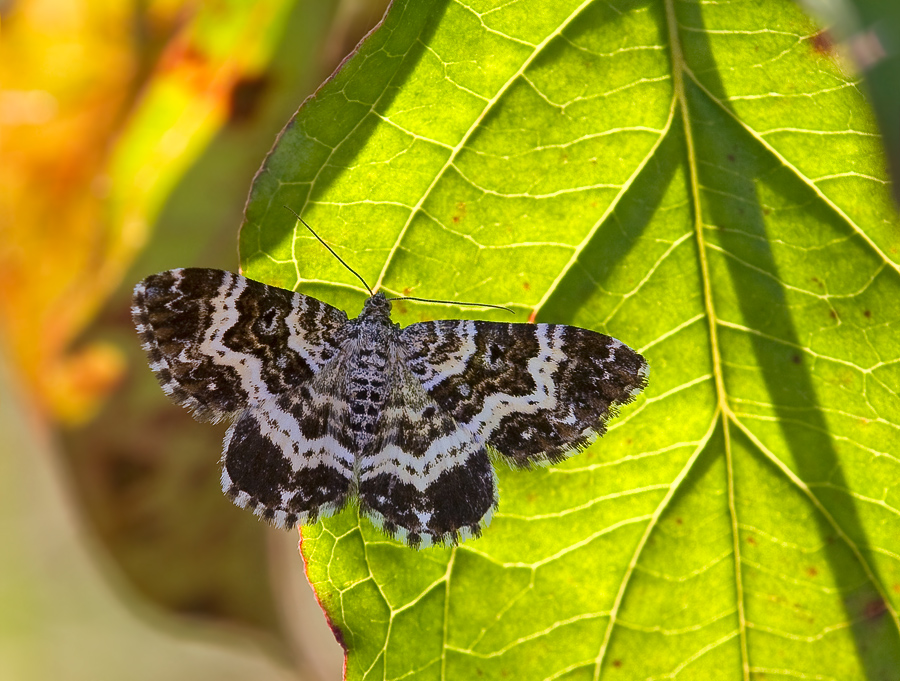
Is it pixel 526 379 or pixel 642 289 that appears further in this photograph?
pixel 526 379

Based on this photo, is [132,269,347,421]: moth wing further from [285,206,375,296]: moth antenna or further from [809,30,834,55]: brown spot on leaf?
[809,30,834,55]: brown spot on leaf

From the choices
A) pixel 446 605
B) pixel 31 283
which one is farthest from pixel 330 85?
pixel 31 283

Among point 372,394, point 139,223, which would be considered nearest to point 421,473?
point 372,394

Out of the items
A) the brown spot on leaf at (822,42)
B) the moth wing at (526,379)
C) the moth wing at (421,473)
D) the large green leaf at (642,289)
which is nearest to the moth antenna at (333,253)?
the large green leaf at (642,289)

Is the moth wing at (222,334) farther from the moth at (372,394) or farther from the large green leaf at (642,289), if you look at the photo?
the large green leaf at (642,289)

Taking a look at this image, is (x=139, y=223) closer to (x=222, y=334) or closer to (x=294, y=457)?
(x=222, y=334)

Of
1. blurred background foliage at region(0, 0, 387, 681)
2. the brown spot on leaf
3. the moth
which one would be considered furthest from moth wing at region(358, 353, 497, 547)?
the brown spot on leaf
